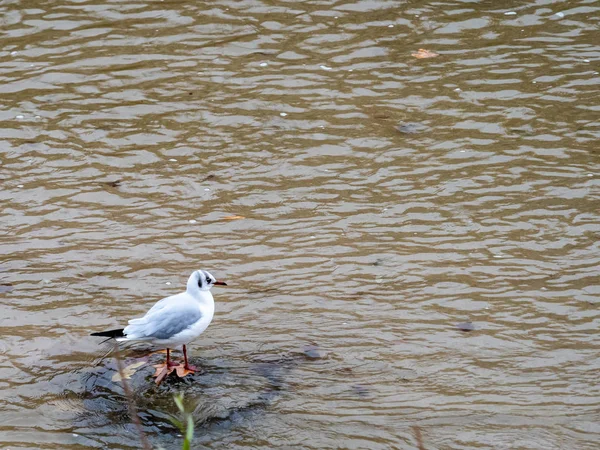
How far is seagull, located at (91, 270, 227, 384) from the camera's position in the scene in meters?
5.62

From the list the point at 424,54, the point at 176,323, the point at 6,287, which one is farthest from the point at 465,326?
the point at 424,54

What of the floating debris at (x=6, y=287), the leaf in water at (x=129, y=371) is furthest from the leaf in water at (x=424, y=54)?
the leaf in water at (x=129, y=371)

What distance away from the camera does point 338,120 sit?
891 cm

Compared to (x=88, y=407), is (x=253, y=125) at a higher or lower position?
higher

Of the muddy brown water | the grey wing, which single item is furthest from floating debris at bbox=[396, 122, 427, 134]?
the grey wing

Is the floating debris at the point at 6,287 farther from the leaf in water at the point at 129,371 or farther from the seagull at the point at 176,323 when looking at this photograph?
the seagull at the point at 176,323

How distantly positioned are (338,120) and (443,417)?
4.07 meters

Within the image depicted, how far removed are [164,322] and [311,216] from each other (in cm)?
233

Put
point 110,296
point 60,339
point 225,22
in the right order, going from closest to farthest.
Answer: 1. point 60,339
2. point 110,296
3. point 225,22

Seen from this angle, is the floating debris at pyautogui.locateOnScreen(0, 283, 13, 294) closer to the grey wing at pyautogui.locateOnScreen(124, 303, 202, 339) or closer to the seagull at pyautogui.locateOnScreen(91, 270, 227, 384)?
the seagull at pyautogui.locateOnScreen(91, 270, 227, 384)

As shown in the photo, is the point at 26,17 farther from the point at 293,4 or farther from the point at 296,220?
the point at 296,220

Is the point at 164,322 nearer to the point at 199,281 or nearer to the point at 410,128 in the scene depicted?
the point at 199,281

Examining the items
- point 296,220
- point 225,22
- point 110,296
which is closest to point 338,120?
point 296,220

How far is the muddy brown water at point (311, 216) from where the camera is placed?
565cm
